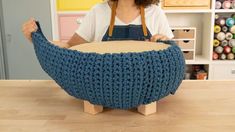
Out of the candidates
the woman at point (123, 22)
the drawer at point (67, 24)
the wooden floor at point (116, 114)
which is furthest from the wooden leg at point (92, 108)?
the drawer at point (67, 24)

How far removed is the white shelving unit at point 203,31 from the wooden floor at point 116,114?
3.96ft

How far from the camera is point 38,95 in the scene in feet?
2.43

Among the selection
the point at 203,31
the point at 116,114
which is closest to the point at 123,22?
the point at 116,114

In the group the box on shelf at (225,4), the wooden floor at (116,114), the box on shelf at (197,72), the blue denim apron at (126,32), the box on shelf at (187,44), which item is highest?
the box on shelf at (225,4)

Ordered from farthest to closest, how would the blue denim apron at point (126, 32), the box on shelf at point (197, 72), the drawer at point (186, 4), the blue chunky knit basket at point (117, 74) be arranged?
the box on shelf at point (197, 72), the drawer at point (186, 4), the blue denim apron at point (126, 32), the blue chunky knit basket at point (117, 74)

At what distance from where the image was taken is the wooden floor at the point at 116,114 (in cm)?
56

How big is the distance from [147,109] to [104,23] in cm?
56

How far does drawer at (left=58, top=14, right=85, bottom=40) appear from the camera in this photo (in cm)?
194

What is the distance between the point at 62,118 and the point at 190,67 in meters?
1.72

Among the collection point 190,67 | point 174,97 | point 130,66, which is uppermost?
point 130,66

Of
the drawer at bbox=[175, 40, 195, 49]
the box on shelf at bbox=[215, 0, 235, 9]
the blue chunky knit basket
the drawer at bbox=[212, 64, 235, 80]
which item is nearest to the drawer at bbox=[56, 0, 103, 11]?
the drawer at bbox=[175, 40, 195, 49]

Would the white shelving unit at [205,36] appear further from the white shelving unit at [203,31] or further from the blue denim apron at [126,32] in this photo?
the blue denim apron at [126,32]

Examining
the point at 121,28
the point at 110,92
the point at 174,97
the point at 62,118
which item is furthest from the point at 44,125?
the point at 121,28

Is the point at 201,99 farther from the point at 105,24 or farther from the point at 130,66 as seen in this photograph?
the point at 105,24
